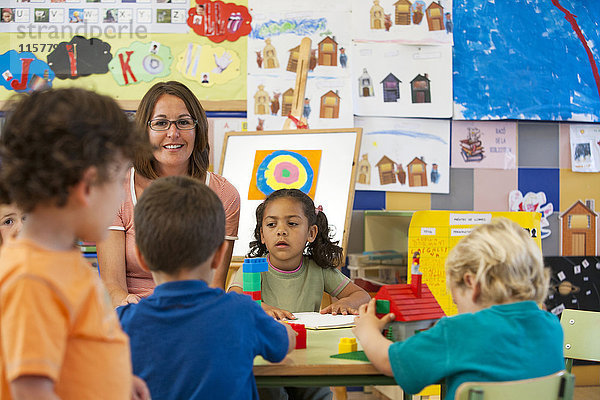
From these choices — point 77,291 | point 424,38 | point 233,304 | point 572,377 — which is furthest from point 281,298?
point 424,38

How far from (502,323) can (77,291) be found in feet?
2.58

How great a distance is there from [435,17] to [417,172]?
0.81m

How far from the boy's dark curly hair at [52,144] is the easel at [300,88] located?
239cm

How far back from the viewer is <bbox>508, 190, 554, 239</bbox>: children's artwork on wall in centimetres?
331

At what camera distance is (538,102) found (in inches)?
129

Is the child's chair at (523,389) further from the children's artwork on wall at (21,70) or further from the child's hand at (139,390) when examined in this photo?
the children's artwork on wall at (21,70)

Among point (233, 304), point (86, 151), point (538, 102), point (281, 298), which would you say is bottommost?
point (281, 298)

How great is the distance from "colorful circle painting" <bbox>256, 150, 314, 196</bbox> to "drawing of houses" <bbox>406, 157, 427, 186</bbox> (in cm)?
63

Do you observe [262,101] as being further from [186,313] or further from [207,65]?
[186,313]

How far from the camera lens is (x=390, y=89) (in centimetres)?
322

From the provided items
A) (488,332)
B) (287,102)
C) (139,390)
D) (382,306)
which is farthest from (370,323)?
(287,102)

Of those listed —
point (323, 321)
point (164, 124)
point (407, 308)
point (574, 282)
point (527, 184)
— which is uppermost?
point (164, 124)

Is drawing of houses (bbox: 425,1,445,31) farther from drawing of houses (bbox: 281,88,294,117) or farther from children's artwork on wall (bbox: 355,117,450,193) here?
drawing of houses (bbox: 281,88,294,117)

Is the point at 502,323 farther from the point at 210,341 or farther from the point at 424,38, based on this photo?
the point at 424,38
